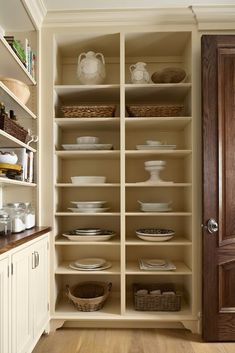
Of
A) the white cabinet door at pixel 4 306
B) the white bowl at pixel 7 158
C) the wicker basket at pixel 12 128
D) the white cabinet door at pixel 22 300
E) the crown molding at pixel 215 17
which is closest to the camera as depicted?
the white cabinet door at pixel 4 306

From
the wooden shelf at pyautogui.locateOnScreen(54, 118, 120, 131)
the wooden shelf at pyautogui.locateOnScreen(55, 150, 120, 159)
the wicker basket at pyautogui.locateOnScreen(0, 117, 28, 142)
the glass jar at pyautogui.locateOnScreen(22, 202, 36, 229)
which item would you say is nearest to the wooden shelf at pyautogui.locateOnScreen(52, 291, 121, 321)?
the glass jar at pyautogui.locateOnScreen(22, 202, 36, 229)

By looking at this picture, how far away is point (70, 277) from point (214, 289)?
4.09 ft

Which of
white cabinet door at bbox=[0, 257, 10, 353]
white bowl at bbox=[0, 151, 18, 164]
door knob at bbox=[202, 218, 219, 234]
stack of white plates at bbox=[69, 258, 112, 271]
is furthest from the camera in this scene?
stack of white plates at bbox=[69, 258, 112, 271]

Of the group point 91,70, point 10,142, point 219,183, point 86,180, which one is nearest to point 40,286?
point 86,180

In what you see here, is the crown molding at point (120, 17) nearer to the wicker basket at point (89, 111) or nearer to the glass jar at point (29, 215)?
the wicker basket at point (89, 111)

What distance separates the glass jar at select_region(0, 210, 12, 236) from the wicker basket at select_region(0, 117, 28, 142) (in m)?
0.52

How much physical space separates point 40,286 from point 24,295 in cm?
35

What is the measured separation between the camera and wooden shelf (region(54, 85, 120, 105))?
8.15ft

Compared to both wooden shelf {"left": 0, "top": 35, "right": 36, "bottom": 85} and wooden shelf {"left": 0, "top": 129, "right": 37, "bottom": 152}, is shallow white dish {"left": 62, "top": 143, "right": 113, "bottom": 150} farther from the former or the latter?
wooden shelf {"left": 0, "top": 35, "right": 36, "bottom": 85}

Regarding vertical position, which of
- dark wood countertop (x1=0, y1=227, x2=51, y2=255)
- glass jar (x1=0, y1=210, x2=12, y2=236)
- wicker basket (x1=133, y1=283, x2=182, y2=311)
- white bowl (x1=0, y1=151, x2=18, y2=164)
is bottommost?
wicker basket (x1=133, y1=283, x2=182, y2=311)

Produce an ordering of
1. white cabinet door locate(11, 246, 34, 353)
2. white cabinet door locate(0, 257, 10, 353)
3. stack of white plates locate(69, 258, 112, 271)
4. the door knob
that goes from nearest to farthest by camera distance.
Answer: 1. white cabinet door locate(0, 257, 10, 353)
2. white cabinet door locate(11, 246, 34, 353)
3. the door knob
4. stack of white plates locate(69, 258, 112, 271)

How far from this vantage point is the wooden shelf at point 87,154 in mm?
2467

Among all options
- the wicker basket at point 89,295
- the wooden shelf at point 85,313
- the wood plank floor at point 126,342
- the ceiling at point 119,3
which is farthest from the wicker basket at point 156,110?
the wood plank floor at point 126,342

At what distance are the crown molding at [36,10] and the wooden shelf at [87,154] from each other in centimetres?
101
